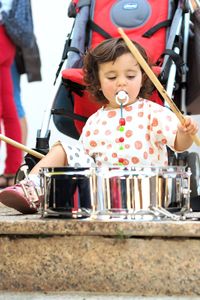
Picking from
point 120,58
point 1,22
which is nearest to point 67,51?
point 1,22

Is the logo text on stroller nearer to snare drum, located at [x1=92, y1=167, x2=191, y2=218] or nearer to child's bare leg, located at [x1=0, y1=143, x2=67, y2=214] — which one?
child's bare leg, located at [x1=0, y1=143, x2=67, y2=214]

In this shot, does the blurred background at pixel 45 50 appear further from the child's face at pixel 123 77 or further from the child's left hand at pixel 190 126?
the child's left hand at pixel 190 126

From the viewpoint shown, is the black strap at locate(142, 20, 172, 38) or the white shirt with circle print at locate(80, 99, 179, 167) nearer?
the white shirt with circle print at locate(80, 99, 179, 167)

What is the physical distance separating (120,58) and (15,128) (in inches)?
52.4

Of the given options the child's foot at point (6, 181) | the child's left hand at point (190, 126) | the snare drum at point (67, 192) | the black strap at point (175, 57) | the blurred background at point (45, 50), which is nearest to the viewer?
the snare drum at point (67, 192)

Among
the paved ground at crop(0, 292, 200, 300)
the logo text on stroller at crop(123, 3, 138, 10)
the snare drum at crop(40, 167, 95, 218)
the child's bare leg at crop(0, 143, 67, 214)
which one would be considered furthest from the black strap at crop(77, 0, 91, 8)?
the paved ground at crop(0, 292, 200, 300)

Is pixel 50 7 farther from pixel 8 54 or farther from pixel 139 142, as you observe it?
pixel 139 142

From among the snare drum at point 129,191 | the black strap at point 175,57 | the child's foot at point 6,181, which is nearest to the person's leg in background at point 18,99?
the child's foot at point 6,181

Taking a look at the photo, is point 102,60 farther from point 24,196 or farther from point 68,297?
point 68,297

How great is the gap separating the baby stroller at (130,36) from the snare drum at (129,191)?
2.96 ft

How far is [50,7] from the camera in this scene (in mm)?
3469

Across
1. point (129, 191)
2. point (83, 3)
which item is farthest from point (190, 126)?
point (83, 3)

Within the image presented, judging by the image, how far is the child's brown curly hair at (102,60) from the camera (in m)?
1.69

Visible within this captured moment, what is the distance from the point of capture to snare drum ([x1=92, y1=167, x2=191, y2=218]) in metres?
1.24
